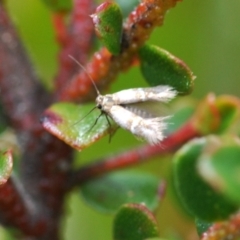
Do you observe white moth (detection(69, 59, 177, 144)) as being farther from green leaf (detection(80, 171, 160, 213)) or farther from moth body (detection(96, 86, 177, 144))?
green leaf (detection(80, 171, 160, 213))

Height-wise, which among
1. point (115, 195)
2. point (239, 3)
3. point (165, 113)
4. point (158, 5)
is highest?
point (158, 5)

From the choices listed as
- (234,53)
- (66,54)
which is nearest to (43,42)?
(234,53)

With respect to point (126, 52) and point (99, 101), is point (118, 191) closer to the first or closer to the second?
point (99, 101)

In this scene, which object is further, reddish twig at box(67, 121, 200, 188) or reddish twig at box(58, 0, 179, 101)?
reddish twig at box(67, 121, 200, 188)

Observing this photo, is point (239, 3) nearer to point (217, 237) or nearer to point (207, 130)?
point (207, 130)

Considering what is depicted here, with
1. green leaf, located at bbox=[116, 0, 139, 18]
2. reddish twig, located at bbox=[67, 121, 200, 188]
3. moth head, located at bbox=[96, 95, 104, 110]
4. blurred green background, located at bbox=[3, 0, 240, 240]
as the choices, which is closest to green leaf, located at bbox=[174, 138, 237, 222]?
moth head, located at bbox=[96, 95, 104, 110]

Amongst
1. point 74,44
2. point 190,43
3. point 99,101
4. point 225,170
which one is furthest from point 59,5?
point 190,43

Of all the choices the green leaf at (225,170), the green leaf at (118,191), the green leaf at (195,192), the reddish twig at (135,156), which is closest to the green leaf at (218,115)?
the reddish twig at (135,156)
